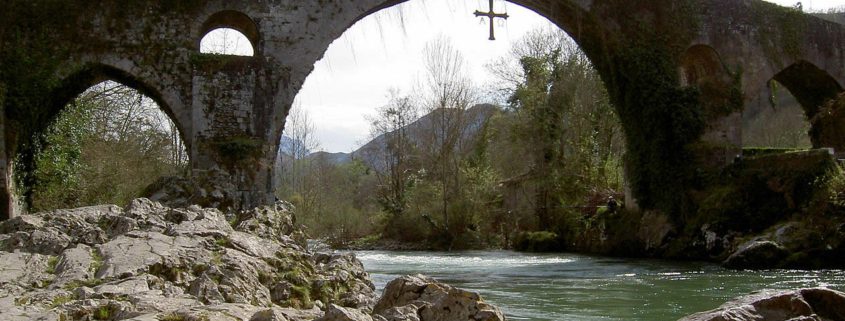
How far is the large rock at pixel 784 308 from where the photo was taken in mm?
5102

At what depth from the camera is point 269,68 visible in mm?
17375

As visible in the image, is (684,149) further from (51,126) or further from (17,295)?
(17,295)

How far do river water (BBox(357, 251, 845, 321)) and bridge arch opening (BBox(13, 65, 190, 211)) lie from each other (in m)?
5.89

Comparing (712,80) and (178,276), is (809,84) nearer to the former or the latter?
(712,80)

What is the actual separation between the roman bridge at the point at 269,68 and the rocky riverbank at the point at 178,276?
742cm

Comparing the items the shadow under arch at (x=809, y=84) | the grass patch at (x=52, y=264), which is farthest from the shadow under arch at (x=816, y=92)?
the grass patch at (x=52, y=264)

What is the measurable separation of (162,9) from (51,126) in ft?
10.4

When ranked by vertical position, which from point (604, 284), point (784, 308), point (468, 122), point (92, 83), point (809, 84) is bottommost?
point (604, 284)

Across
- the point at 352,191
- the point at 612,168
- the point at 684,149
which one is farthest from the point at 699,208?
the point at 352,191

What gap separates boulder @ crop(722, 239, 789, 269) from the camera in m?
15.5

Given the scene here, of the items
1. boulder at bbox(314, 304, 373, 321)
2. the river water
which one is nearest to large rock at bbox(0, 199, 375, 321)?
boulder at bbox(314, 304, 373, 321)

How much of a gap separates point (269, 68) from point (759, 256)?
961 centimetres

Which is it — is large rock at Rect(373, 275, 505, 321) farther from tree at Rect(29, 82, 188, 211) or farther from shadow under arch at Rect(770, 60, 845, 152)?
shadow under arch at Rect(770, 60, 845, 152)

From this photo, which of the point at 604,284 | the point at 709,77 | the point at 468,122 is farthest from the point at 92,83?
the point at 468,122
